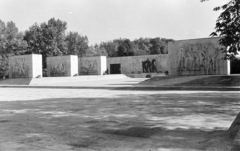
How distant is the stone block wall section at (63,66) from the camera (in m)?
40.3

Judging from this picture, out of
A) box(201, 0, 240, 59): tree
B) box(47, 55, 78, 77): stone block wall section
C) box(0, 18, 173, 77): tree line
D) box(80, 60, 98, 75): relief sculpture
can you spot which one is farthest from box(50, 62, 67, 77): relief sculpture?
box(201, 0, 240, 59): tree

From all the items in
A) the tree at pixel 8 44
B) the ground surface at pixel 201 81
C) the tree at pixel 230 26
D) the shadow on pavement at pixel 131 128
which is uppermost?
the tree at pixel 8 44

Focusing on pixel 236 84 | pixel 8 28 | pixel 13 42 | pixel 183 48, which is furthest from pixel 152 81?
pixel 8 28

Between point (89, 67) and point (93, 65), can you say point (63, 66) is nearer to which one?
point (89, 67)

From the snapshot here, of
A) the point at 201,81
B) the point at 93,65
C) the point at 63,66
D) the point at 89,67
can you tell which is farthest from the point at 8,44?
the point at 201,81

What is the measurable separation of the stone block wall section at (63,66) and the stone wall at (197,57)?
21.2 m

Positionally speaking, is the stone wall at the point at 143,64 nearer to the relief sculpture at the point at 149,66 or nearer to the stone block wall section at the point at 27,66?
the relief sculpture at the point at 149,66

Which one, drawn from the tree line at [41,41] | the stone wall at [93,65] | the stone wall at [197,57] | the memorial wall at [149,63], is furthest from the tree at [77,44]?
the stone wall at [197,57]

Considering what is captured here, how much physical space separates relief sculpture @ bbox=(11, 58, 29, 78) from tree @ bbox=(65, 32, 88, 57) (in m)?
27.8

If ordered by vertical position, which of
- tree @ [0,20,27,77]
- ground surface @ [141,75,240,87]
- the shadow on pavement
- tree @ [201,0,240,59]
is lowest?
the shadow on pavement

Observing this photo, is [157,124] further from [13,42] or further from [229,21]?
[13,42]

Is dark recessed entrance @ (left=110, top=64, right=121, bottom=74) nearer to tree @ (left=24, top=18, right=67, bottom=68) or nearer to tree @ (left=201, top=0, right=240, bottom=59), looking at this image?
tree @ (left=24, top=18, right=67, bottom=68)

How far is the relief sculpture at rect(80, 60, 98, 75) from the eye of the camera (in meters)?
44.8

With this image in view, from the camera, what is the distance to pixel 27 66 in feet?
116
